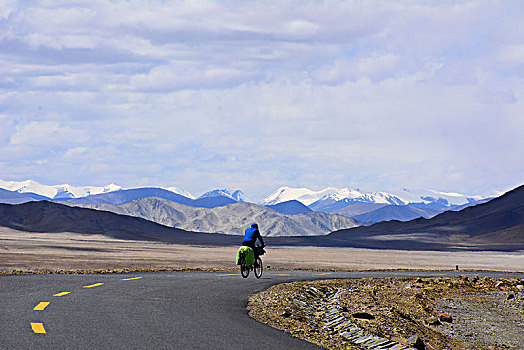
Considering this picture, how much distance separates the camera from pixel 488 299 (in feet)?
73.9

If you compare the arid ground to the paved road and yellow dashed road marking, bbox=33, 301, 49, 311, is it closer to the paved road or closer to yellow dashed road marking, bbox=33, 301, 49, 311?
the paved road

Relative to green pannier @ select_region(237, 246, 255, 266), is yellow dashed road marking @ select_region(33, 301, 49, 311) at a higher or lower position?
lower

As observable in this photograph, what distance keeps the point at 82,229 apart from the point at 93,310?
11493cm

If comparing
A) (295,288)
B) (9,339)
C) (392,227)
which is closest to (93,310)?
(9,339)

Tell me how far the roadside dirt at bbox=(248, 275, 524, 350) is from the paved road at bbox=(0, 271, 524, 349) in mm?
880

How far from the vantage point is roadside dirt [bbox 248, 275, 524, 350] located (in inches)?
512

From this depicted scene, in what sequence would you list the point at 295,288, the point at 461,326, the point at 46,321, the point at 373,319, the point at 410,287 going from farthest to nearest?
1. the point at 410,287
2. the point at 295,288
3. the point at 461,326
4. the point at 373,319
5. the point at 46,321

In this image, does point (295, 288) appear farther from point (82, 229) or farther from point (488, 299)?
point (82, 229)

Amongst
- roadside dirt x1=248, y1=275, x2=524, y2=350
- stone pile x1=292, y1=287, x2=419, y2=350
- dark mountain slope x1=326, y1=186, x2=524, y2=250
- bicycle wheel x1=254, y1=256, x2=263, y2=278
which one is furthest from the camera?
dark mountain slope x1=326, y1=186, x2=524, y2=250

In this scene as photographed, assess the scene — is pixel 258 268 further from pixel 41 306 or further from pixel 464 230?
pixel 464 230

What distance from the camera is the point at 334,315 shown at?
15.3 metres

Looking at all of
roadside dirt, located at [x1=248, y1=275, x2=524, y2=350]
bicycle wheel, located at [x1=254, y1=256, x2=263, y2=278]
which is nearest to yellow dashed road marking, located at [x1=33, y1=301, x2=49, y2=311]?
roadside dirt, located at [x1=248, y1=275, x2=524, y2=350]

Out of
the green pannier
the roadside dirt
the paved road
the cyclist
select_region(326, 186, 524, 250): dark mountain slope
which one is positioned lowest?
the roadside dirt

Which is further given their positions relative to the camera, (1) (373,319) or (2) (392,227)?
(2) (392,227)
